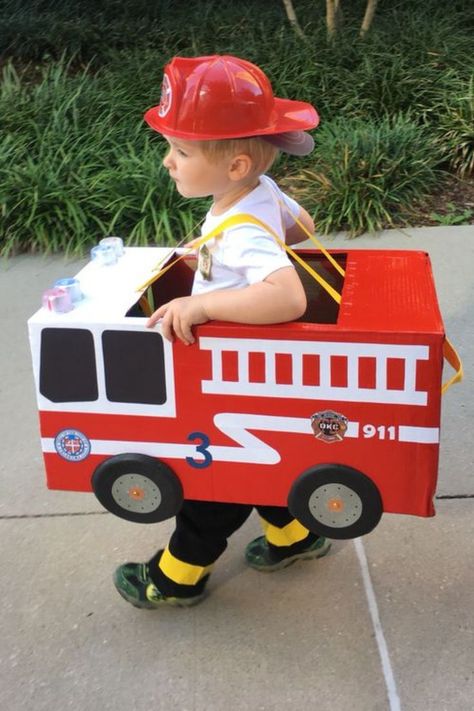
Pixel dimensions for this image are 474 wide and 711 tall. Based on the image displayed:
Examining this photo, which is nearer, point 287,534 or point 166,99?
point 166,99

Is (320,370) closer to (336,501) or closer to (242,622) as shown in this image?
(336,501)

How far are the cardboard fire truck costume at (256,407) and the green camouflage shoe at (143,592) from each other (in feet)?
1.12

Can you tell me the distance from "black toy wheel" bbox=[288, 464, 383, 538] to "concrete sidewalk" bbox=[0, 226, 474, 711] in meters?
0.41

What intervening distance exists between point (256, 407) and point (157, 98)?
5.26m

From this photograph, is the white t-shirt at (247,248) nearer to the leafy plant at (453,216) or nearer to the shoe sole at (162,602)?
the shoe sole at (162,602)

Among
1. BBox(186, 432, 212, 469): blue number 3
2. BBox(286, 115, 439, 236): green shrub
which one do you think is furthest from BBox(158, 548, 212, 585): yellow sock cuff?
BBox(286, 115, 439, 236): green shrub

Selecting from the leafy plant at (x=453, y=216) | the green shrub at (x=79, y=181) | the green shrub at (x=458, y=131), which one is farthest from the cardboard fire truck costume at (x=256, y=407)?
the green shrub at (x=458, y=131)

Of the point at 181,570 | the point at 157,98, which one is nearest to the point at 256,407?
the point at 181,570

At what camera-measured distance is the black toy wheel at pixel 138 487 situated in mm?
1988

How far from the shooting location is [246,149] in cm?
190

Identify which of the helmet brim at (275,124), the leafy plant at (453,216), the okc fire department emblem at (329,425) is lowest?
the leafy plant at (453,216)

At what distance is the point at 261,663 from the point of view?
7.06ft

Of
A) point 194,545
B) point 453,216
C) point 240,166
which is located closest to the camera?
point 240,166

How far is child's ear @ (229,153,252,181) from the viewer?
73.9 inches
